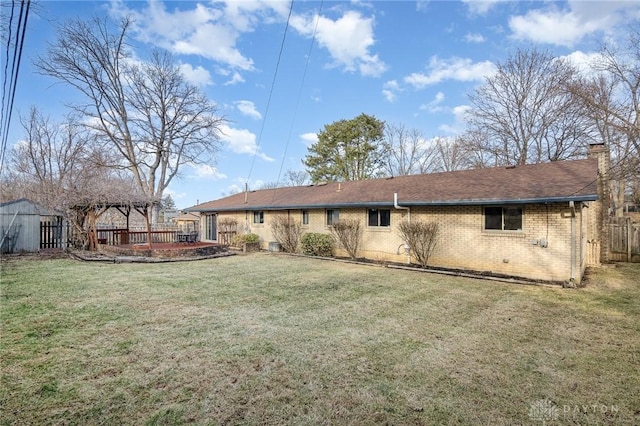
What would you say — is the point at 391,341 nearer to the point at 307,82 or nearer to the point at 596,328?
the point at 596,328

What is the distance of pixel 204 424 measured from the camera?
8.80ft

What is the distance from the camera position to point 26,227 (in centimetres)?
1419

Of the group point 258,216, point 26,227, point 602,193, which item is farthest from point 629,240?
point 26,227

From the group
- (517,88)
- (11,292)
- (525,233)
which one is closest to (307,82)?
(525,233)

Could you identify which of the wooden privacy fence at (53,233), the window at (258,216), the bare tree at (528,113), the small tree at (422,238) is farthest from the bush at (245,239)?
the bare tree at (528,113)

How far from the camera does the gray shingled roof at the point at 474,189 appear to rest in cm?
898

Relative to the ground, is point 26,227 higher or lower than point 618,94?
lower

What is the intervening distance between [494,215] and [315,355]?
27.0ft

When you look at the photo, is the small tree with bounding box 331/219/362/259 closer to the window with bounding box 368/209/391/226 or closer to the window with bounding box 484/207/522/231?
the window with bounding box 368/209/391/226

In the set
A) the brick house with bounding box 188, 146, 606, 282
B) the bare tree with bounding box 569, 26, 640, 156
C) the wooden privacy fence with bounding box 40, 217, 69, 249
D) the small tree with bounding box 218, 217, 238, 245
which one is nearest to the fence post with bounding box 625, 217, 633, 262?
the brick house with bounding box 188, 146, 606, 282

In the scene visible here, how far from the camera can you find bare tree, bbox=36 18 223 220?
22.5 meters

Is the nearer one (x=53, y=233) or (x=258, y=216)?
(x=53, y=233)

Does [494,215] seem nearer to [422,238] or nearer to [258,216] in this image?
[422,238]

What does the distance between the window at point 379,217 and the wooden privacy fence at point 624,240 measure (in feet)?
31.7
